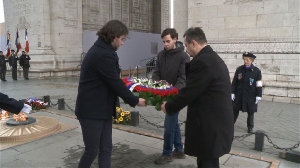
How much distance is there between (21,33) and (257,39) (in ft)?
50.7

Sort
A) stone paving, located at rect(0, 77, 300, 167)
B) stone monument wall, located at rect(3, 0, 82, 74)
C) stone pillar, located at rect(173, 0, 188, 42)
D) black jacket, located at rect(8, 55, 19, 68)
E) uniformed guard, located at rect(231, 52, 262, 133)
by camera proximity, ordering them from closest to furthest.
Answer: stone paving, located at rect(0, 77, 300, 167) < uniformed guard, located at rect(231, 52, 262, 133) < stone pillar, located at rect(173, 0, 188, 42) < black jacket, located at rect(8, 55, 19, 68) < stone monument wall, located at rect(3, 0, 82, 74)

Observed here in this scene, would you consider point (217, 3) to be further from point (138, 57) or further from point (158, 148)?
point (138, 57)

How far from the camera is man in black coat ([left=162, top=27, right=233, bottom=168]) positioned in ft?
8.13

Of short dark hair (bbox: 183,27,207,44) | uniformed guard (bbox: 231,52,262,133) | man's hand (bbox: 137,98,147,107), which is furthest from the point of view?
uniformed guard (bbox: 231,52,262,133)

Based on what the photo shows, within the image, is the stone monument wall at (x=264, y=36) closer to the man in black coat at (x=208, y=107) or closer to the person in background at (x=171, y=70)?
the person in background at (x=171, y=70)

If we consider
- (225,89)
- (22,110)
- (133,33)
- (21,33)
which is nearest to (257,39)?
(225,89)

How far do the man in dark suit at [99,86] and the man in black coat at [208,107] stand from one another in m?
0.82

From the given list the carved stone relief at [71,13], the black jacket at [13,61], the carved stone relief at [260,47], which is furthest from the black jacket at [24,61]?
the carved stone relief at [260,47]

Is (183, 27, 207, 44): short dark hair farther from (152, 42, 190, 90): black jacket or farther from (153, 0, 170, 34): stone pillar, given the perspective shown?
(153, 0, 170, 34): stone pillar

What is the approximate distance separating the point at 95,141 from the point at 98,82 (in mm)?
680

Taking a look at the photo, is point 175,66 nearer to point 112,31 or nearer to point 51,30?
point 112,31

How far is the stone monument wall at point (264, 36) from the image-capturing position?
8.64 meters

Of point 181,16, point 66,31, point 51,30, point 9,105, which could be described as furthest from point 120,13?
point 9,105

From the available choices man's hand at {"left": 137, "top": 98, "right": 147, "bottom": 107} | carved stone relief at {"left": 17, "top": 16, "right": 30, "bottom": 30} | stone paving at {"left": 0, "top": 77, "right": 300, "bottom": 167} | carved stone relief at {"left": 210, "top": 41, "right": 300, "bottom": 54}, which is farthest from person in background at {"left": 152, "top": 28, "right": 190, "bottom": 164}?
carved stone relief at {"left": 17, "top": 16, "right": 30, "bottom": 30}
